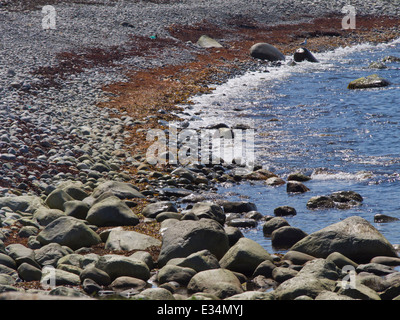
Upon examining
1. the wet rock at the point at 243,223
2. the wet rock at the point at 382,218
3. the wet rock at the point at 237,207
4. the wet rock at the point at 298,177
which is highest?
the wet rock at the point at 298,177

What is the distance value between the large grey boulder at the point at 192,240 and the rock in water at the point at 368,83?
69.7ft

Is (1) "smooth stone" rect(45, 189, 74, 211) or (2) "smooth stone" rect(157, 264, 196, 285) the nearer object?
(2) "smooth stone" rect(157, 264, 196, 285)

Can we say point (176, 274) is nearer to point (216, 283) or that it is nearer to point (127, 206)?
point (216, 283)

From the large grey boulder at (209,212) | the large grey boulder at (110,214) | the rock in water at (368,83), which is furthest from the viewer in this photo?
the rock in water at (368,83)

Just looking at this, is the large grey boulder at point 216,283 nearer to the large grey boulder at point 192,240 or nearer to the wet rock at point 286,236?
the large grey boulder at point 192,240

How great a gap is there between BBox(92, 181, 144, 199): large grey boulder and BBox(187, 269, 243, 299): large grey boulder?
4.95 metres

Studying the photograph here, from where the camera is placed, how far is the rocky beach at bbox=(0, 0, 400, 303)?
26.6 feet

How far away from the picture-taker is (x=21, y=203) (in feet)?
37.1

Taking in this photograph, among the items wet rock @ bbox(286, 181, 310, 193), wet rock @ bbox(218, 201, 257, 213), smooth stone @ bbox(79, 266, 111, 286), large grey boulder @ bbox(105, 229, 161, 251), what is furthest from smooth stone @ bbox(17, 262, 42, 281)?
wet rock @ bbox(286, 181, 310, 193)

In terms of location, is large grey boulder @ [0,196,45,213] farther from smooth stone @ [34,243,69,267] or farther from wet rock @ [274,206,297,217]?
wet rock @ [274,206,297,217]

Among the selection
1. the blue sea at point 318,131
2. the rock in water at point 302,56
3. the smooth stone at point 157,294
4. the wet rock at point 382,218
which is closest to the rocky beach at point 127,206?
the smooth stone at point 157,294

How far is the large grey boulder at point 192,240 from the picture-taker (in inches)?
365

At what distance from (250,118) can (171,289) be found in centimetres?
1554
